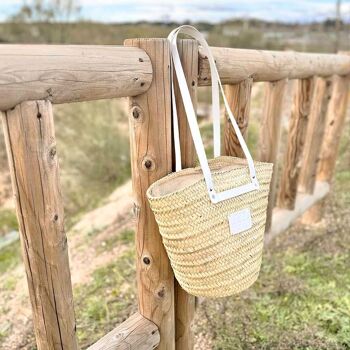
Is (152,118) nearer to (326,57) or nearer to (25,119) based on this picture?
(25,119)

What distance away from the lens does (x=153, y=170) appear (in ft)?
4.53

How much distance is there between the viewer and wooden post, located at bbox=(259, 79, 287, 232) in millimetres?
2129

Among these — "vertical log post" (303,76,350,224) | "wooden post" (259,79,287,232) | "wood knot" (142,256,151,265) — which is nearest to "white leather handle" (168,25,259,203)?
"wood knot" (142,256,151,265)

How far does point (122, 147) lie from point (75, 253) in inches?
106

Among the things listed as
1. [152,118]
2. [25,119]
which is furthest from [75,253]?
[25,119]

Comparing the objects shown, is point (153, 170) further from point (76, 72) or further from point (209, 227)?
point (76, 72)

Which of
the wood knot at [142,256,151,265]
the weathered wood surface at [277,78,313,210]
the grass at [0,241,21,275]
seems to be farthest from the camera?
the grass at [0,241,21,275]

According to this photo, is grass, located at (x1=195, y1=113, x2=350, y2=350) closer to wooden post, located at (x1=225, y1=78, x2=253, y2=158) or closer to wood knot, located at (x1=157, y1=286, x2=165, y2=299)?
wood knot, located at (x1=157, y1=286, x2=165, y2=299)

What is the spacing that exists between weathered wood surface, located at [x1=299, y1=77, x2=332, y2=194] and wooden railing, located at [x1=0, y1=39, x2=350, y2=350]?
0.65m

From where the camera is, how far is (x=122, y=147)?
19.0ft

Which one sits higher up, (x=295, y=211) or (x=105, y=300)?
(x=295, y=211)

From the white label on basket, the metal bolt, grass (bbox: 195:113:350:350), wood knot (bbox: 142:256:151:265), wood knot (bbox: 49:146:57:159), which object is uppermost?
wood knot (bbox: 49:146:57:159)

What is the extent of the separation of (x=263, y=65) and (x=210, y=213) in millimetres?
887

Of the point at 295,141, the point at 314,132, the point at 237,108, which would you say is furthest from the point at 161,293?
the point at 314,132
